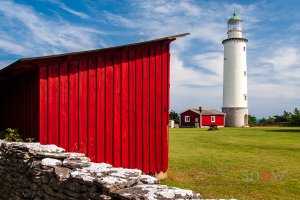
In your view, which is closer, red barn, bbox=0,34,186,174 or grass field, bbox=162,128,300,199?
red barn, bbox=0,34,186,174

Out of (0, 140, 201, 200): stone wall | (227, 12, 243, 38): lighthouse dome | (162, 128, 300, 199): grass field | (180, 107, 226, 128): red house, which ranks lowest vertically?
(162, 128, 300, 199): grass field

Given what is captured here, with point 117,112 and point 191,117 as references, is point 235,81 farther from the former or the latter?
point 117,112

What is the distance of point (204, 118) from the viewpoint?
58.4 metres

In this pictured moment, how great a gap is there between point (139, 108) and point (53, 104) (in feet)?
10.0

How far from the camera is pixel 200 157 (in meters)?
18.2

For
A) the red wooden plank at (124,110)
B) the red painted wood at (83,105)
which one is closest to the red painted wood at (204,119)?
the red wooden plank at (124,110)

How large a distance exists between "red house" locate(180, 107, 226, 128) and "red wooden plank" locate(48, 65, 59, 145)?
4958 cm

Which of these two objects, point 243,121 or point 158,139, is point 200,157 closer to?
point 158,139

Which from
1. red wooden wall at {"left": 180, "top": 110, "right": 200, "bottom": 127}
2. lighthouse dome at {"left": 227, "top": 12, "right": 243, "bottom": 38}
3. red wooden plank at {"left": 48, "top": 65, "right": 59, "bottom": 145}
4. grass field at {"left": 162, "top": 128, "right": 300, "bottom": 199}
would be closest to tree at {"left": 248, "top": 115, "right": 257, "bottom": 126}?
red wooden wall at {"left": 180, "top": 110, "right": 200, "bottom": 127}

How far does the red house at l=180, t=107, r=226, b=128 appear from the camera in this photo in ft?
191

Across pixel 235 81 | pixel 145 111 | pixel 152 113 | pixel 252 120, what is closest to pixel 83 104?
pixel 145 111

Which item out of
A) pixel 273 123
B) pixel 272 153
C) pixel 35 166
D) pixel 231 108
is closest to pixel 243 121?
pixel 231 108

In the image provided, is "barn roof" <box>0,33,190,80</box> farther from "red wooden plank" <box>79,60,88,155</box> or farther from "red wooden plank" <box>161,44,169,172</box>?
"red wooden plank" <box>161,44,169,172</box>

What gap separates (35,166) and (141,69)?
610cm
